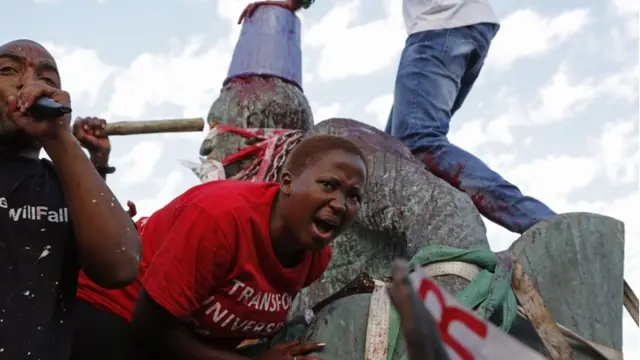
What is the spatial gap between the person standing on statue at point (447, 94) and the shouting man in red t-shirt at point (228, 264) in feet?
2.89

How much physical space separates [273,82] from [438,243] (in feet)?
3.05

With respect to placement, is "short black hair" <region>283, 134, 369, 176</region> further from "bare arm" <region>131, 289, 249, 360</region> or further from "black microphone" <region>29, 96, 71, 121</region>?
"black microphone" <region>29, 96, 71, 121</region>

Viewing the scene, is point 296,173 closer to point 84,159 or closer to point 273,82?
point 84,159

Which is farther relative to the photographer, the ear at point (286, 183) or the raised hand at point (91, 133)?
the ear at point (286, 183)

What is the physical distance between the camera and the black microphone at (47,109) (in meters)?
Answer: 1.77

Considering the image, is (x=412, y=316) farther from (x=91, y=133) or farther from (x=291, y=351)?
(x=291, y=351)

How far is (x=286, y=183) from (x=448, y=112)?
3.81 feet

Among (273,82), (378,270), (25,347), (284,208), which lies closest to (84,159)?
(25,347)

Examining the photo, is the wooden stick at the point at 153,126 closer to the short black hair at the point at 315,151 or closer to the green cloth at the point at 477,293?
the short black hair at the point at 315,151

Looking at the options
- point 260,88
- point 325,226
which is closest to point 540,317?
point 325,226

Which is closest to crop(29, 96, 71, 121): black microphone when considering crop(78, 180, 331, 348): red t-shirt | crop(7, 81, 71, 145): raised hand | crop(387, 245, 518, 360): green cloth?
crop(7, 81, 71, 145): raised hand

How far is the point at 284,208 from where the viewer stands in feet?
7.48

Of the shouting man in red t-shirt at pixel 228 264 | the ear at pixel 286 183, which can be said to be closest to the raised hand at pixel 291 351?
the shouting man in red t-shirt at pixel 228 264

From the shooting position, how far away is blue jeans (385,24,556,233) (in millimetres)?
3111
